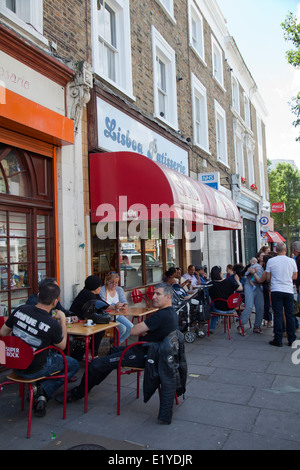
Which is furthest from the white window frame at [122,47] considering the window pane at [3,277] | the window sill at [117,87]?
the window pane at [3,277]

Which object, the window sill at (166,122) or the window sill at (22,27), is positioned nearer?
the window sill at (22,27)

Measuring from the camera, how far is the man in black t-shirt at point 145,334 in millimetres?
3896

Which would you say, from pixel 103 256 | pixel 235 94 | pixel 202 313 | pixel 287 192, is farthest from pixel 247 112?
pixel 287 192

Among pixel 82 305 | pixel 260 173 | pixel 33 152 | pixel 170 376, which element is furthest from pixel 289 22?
pixel 170 376

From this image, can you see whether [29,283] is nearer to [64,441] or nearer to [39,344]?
[39,344]

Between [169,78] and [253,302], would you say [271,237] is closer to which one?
[169,78]

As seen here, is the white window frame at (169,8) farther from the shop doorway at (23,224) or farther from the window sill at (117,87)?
the shop doorway at (23,224)

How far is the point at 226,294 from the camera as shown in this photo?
752 cm

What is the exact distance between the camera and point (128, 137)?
27.3 feet

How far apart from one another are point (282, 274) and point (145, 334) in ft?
11.6

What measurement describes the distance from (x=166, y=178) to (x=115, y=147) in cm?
160

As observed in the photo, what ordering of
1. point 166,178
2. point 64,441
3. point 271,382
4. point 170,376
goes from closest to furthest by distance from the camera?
point 64,441, point 170,376, point 271,382, point 166,178

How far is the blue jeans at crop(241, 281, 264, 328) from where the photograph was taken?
768 centimetres

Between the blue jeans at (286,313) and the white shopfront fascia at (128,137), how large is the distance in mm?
4276
